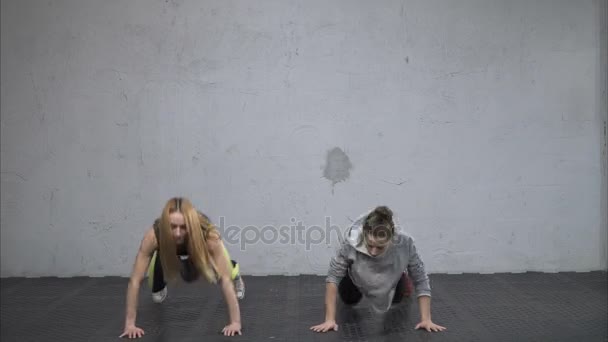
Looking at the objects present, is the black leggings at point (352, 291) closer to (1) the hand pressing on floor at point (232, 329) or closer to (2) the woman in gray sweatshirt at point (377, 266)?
(2) the woman in gray sweatshirt at point (377, 266)

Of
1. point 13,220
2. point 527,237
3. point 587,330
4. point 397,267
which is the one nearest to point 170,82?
point 13,220

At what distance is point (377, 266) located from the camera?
3664 millimetres

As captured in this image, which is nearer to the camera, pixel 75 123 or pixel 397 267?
pixel 397 267

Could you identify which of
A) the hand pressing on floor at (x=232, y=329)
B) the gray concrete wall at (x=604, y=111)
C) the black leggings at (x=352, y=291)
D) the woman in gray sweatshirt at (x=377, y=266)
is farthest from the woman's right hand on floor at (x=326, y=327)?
the gray concrete wall at (x=604, y=111)

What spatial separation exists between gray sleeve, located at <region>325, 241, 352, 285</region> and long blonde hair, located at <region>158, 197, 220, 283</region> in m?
0.59

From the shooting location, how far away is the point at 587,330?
11.3ft

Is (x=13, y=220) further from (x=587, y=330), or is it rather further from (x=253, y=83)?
(x=587, y=330)

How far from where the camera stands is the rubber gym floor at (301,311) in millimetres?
3430

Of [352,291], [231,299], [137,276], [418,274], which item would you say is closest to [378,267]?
[418,274]

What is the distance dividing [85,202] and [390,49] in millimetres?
2342

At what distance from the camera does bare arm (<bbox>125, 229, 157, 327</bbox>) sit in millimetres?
3357

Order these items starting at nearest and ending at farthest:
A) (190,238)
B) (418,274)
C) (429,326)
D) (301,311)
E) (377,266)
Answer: (190,238), (429,326), (418,274), (377,266), (301,311)

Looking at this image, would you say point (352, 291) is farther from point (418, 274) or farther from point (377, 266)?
point (418, 274)

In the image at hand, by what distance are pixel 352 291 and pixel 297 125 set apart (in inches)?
52.1
